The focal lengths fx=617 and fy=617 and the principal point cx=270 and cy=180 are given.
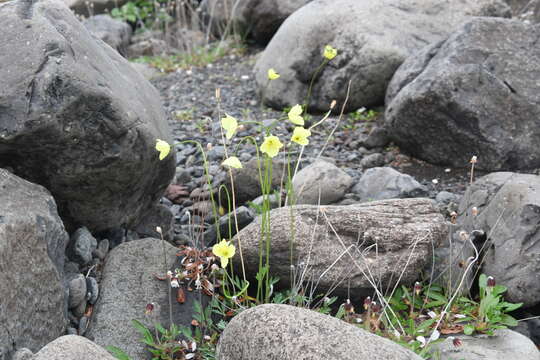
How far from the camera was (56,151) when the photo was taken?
9.91 feet

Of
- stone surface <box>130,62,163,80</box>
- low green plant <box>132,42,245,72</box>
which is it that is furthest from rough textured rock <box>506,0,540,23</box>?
stone surface <box>130,62,163,80</box>

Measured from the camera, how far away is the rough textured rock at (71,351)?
2324 mm

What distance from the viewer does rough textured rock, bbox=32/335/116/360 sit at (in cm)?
232

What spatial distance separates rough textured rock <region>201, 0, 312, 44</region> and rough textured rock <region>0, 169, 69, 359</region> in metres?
5.62

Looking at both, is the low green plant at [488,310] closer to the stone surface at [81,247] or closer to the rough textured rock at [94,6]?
the stone surface at [81,247]

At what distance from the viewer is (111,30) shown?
9.48 meters

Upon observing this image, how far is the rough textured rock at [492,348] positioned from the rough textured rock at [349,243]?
492mm

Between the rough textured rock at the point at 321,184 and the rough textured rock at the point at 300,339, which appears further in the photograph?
the rough textured rock at the point at 321,184

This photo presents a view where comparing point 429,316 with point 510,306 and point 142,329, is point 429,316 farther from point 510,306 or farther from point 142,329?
point 142,329

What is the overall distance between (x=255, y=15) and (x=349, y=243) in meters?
5.50

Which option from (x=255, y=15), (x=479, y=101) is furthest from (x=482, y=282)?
(x=255, y=15)

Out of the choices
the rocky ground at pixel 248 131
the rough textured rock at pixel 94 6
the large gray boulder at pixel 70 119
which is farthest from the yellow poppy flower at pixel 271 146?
the rough textured rock at pixel 94 6

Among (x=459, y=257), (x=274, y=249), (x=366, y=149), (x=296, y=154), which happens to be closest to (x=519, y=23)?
(x=366, y=149)

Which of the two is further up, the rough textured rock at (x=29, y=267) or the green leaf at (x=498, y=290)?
the rough textured rock at (x=29, y=267)
